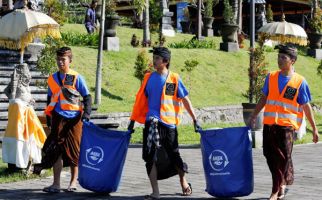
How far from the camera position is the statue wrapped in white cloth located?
9492mm

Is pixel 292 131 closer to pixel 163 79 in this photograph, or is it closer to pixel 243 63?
pixel 163 79

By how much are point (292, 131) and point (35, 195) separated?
319 cm

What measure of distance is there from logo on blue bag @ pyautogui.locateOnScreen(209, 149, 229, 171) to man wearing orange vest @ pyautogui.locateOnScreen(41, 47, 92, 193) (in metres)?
1.68

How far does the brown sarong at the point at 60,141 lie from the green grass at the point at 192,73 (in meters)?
8.85

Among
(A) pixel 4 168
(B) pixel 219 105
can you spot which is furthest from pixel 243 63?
(A) pixel 4 168

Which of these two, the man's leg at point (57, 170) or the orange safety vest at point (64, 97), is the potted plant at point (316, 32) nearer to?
the orange safety vest at point (64, 97)

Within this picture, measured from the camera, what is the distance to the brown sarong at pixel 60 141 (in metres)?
8.55

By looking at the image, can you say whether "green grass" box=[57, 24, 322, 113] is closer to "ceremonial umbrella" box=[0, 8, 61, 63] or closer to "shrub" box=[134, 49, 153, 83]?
"shrub" box=[134, 49, 153, 83]

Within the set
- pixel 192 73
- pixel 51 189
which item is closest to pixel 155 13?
pixel 192 73

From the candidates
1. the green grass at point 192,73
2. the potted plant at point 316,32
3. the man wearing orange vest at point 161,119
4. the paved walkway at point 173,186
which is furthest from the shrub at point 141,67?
the potted plant at point 316,32

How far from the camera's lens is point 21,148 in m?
9.49

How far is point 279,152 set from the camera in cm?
784

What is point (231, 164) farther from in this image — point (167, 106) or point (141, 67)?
point (141, 67)

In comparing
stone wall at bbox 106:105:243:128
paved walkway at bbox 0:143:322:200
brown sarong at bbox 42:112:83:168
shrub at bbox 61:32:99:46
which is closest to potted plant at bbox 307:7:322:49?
shrub at bbox 61:32:99:46
